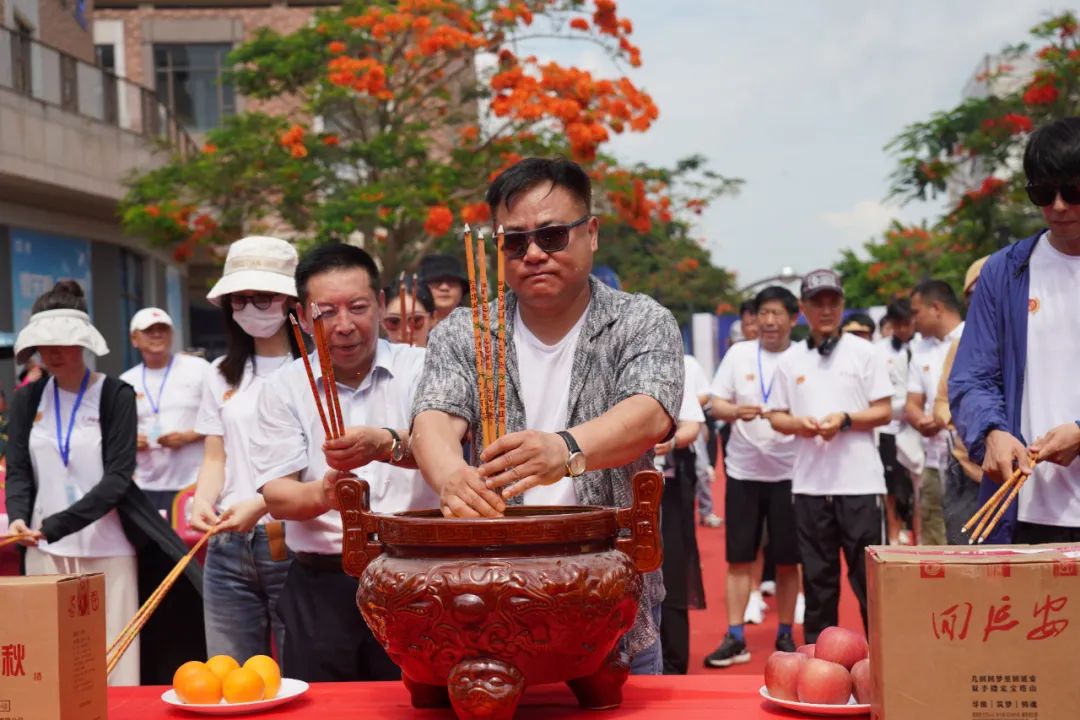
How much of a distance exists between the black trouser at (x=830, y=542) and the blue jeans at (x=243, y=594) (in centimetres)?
286

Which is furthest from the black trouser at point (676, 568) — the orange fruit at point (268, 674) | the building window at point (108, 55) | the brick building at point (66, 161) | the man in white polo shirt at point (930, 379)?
the building window at point (108, 55)

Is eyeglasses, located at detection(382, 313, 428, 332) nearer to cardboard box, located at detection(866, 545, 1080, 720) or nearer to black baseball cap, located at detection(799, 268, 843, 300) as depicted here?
black baseball cap, located at detection(799, 268, 843, 300)

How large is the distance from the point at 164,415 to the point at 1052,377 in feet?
15.8

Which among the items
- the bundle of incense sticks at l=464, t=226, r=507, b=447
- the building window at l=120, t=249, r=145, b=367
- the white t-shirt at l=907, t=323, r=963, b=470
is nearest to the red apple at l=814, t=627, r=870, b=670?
the bundle of incense sticks at l=464, t=226, r=507, b=447

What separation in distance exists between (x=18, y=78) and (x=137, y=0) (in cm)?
1073

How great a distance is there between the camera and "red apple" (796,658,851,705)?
2023mm

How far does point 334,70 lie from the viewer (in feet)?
35.7

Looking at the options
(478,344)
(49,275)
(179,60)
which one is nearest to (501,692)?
(478,344)

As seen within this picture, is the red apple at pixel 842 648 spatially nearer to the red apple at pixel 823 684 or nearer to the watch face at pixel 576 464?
the red apple at pixel 823 684

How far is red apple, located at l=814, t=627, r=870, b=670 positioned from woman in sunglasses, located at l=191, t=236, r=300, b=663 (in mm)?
1658

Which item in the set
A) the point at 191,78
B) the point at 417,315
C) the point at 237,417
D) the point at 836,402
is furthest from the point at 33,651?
the point at 191,78

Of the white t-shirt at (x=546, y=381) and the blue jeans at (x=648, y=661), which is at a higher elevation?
the white t-shirt at (x=546, y=381)

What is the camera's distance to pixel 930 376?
674 cm

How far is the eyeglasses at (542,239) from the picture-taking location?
90.7 inches
